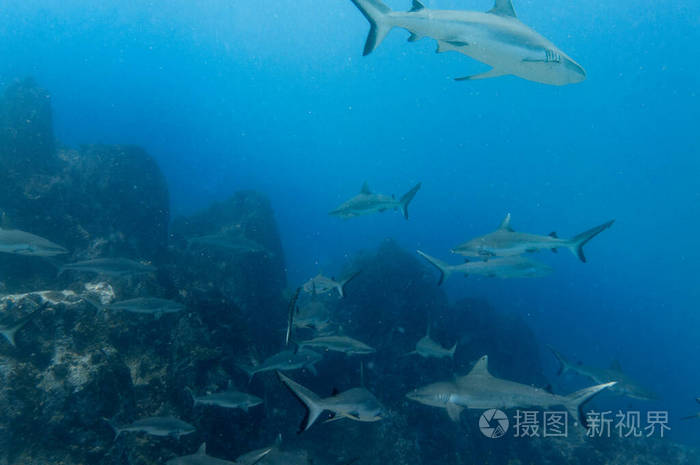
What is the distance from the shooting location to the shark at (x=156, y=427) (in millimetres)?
5418

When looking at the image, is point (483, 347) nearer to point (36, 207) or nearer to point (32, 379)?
point (32, 379)

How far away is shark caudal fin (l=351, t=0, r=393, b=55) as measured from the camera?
341 centimetres

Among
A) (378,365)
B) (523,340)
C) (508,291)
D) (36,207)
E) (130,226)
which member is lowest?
(508,291)

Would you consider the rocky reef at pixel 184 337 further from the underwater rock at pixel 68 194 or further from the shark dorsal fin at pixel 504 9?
the shark dorsal fin at pixel 504 9

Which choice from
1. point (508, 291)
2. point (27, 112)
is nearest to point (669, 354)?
point (508, 291)

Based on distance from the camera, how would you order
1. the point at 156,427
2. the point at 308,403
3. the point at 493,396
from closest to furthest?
the point at 308,403 → the point at 493,396 → the point at 156,427

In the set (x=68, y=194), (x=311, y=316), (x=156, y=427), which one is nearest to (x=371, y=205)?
(x=311, y=316)

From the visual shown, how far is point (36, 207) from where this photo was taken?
444 inches

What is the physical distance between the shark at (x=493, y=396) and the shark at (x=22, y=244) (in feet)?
24.8

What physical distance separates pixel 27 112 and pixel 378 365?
1860 cm

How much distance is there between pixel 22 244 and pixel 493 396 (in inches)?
351

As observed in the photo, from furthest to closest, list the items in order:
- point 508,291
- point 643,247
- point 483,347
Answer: point 643,247 → point 508,291 → point 483,347

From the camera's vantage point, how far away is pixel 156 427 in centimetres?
549

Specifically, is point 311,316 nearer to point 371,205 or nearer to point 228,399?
point 228,399
